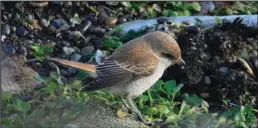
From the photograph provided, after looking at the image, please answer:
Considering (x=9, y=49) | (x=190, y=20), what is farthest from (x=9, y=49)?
(x=190, y=20)

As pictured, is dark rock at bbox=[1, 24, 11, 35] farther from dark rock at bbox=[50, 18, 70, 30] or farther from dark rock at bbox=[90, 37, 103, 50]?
dark rock at bbox=[90, 37, 103, 50]

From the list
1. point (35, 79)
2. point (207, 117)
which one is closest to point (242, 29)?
point (207, 117)

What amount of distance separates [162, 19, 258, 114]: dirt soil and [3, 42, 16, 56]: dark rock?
154 centimetres

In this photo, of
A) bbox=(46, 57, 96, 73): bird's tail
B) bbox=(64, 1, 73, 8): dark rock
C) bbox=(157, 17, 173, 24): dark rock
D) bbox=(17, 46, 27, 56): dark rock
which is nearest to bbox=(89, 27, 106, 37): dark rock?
bbox=(64, 1, 73, 8): dark rock

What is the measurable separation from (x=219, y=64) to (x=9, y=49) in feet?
6.97

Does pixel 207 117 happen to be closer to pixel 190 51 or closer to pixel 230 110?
pixel 230 110

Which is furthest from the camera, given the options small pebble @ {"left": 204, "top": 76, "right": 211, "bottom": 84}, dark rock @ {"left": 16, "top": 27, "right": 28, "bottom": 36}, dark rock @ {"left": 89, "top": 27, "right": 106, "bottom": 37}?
dark rock @ {"left": 89, "top": 27, "right": 106, "bottom": 37}

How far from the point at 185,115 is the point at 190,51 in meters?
1.21

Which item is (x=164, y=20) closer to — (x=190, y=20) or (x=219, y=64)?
(x=190, y=20)

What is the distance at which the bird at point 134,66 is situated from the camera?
267 inches

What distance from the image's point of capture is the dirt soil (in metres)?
7.66

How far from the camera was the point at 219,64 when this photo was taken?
26.1ft

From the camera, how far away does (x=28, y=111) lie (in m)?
6.66

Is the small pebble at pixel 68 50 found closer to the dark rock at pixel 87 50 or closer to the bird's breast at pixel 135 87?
the dark rock at pixel 87 50
